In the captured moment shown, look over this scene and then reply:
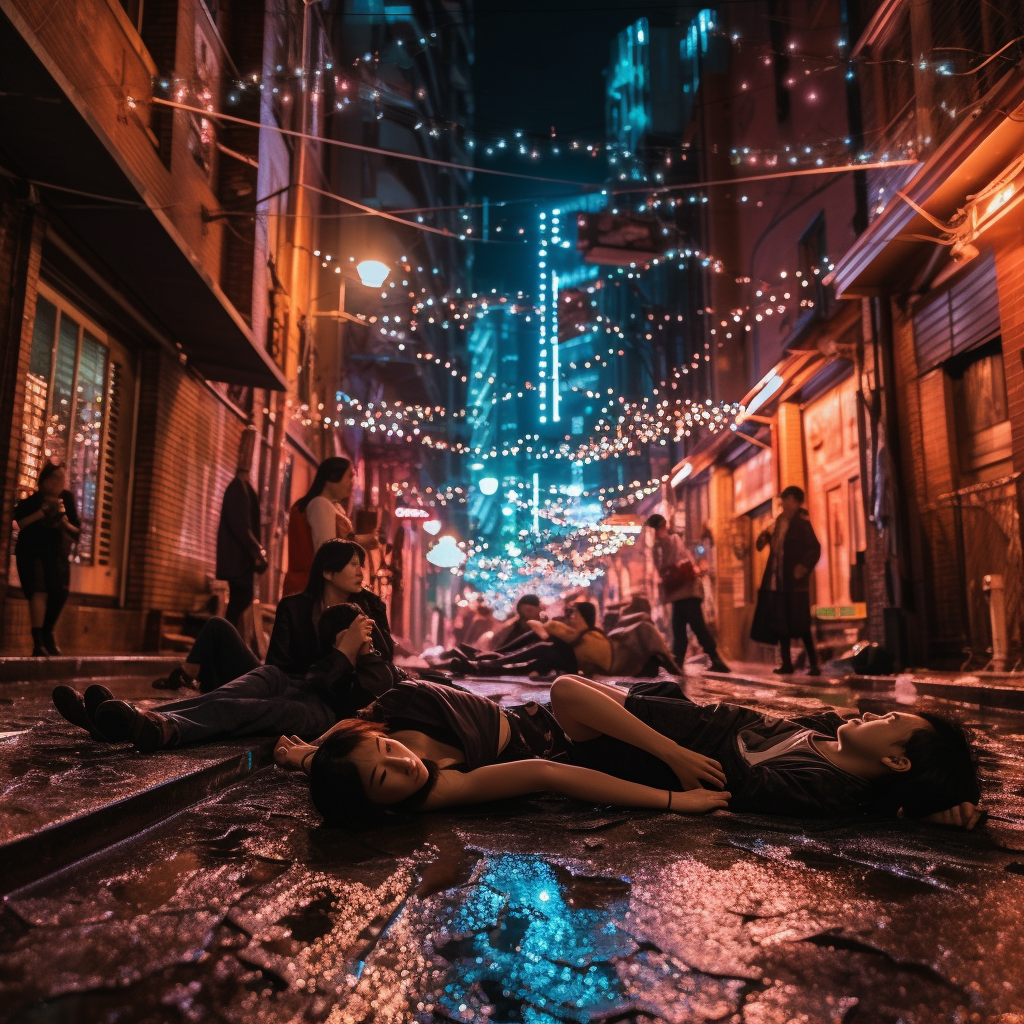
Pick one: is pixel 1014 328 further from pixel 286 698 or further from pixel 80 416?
pixel 80 416

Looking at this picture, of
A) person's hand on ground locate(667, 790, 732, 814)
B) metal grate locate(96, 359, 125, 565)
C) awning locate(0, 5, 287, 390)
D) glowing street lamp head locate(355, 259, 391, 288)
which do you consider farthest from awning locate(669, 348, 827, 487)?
person's hand on ground locate(667, 790, 732, 814)

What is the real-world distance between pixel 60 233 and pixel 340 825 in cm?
767

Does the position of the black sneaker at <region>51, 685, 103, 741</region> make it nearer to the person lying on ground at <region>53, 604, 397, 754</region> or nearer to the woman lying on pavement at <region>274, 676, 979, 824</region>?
the person lying on ground at <region>53, 604, 397, 754</region>

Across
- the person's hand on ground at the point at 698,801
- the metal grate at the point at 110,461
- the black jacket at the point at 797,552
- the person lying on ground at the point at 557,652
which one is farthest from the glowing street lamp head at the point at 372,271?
the person's hand on ground at the point at 698,801

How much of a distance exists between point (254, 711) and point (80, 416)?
Answer: 22.3ft

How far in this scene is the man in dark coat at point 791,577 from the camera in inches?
440

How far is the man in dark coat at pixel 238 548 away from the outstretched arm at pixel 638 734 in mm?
6308

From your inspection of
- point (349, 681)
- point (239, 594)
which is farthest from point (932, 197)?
point (349, 681)

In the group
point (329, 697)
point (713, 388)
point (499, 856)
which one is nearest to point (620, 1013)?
point (499, 856)

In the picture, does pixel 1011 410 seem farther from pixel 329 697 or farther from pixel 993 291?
pixel 329 697

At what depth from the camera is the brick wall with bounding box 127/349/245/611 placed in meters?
11.0

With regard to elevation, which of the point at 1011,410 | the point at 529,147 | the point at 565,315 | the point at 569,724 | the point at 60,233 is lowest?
the point at 569,724

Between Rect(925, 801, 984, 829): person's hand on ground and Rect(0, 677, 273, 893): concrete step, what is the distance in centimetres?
267

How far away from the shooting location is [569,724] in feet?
11.0
